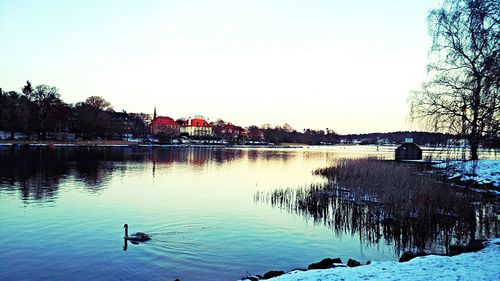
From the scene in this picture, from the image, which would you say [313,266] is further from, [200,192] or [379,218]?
[200,192]

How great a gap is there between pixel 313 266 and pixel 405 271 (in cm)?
284

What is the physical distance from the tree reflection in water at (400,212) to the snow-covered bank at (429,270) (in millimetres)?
4012

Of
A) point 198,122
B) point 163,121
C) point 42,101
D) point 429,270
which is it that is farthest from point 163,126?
point 429,270

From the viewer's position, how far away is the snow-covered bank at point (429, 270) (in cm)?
753

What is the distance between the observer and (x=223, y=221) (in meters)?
17.7

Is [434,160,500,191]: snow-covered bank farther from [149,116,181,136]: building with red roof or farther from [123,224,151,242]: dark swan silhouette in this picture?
[149,116,181,136]: building with red roof

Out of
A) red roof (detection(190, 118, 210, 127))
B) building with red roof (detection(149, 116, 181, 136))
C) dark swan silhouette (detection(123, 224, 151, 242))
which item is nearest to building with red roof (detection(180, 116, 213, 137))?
red roof (detection(190, 118, 210, 127))

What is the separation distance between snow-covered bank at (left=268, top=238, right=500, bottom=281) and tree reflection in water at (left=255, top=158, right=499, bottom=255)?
401 cm

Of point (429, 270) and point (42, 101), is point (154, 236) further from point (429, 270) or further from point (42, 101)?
point (42, 101)

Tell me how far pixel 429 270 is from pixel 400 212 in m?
8.67

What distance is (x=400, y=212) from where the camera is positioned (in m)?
16.3

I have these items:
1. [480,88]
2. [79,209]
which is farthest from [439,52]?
[79,209]

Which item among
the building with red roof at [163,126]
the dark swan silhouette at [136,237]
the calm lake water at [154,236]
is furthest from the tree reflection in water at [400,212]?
the building with red roof at [163,126]

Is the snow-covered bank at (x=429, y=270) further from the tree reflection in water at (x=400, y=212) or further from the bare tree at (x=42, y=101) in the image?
the bare tree at (x=42, y=101)
